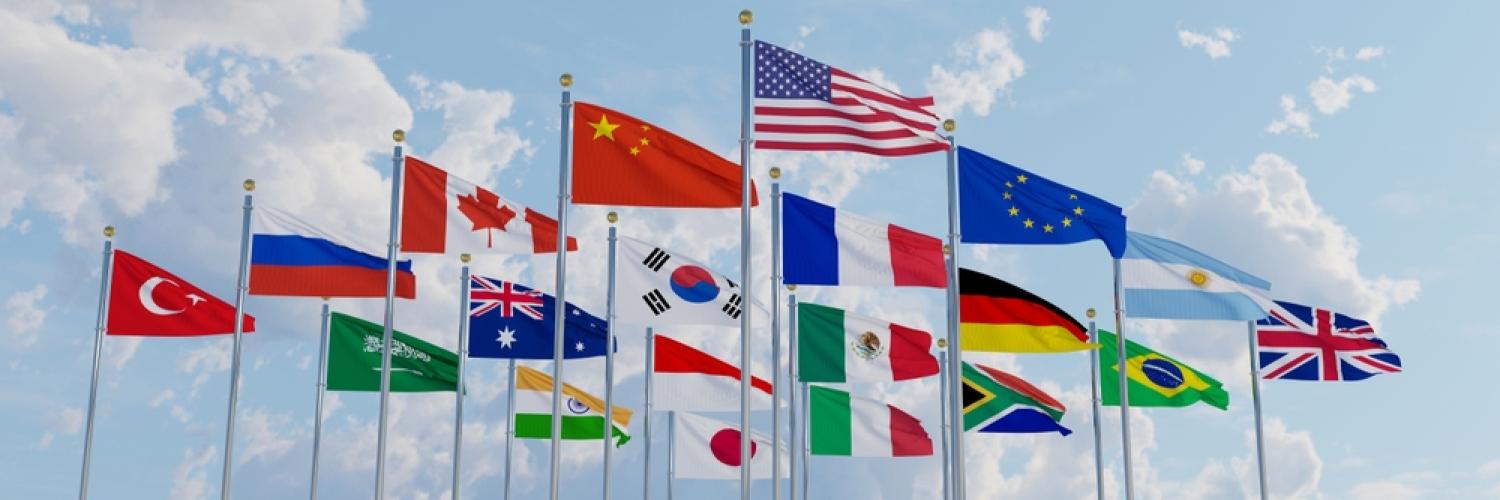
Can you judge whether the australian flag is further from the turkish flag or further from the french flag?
the french flag

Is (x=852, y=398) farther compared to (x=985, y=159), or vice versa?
(x=852, y=398)

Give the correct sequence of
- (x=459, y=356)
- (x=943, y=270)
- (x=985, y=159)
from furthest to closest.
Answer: (x=459, y=356)
(x=943, y=270)
(x=985, y=159)

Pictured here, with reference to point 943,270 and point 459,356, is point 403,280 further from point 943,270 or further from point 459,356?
point 943,270

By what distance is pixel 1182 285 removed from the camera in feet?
115

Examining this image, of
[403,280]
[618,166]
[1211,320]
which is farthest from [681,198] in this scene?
[1211,320]

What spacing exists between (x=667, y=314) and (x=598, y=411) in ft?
39.7

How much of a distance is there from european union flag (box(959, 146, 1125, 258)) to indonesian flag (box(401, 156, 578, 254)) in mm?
7293

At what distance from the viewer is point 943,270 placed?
2952 centimetres

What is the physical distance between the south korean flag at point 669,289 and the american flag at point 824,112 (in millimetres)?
4529

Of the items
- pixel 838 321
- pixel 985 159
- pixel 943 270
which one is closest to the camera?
pixel 985 159

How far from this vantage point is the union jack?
112 feet

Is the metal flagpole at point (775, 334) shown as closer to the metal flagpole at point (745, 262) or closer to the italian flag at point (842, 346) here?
the metal flagpole at point (745, 262)

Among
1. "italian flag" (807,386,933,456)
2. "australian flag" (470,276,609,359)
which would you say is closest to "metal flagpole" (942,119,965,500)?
"australian flag" (470,276,609,359)

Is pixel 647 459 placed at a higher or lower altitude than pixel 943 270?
lower
